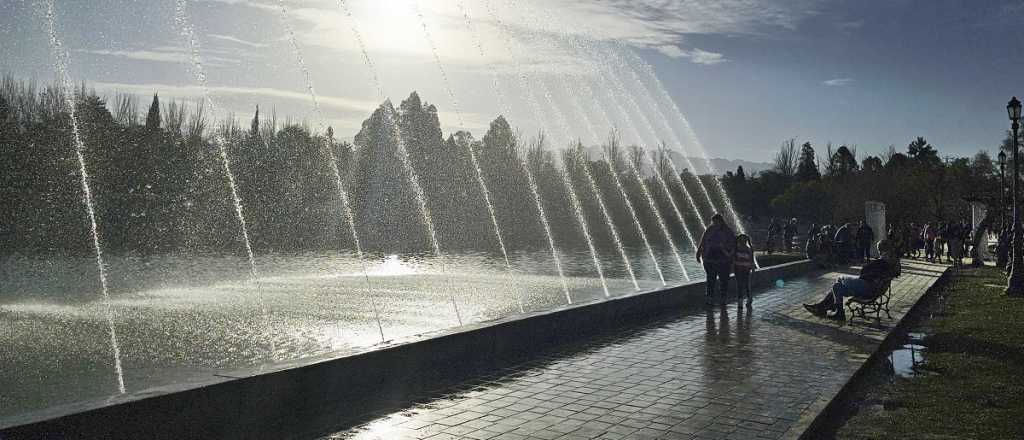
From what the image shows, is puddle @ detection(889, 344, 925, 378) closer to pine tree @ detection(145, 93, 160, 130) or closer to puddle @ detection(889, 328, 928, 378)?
puddle @ detection(889, 328, 928, 378)

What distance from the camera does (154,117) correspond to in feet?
142

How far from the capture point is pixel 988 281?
842 inches

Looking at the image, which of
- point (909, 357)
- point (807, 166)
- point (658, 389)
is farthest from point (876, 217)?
point (807, 166)

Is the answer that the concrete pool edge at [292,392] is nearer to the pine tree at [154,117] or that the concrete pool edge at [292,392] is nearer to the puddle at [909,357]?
the puddle at [909,357]

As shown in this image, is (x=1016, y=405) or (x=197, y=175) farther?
(x=197, y=175)

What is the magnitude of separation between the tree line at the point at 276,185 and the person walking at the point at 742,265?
59.8ft

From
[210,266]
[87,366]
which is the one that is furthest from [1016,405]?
[210,266]

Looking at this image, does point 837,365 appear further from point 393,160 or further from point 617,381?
point 393,160

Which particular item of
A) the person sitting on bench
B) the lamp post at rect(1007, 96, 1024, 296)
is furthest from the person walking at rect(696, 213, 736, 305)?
the lamp post at rect(1007, 96, 1024, 296)

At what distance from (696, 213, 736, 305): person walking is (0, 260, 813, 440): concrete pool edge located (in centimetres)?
516

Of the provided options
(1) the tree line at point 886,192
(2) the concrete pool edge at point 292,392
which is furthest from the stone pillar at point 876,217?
(2) the concrete pool edge at point 292,392

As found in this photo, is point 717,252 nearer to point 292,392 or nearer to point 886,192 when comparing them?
point 292,392

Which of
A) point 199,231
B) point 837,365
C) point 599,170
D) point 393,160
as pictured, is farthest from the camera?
point 599,170

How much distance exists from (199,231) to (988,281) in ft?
125
